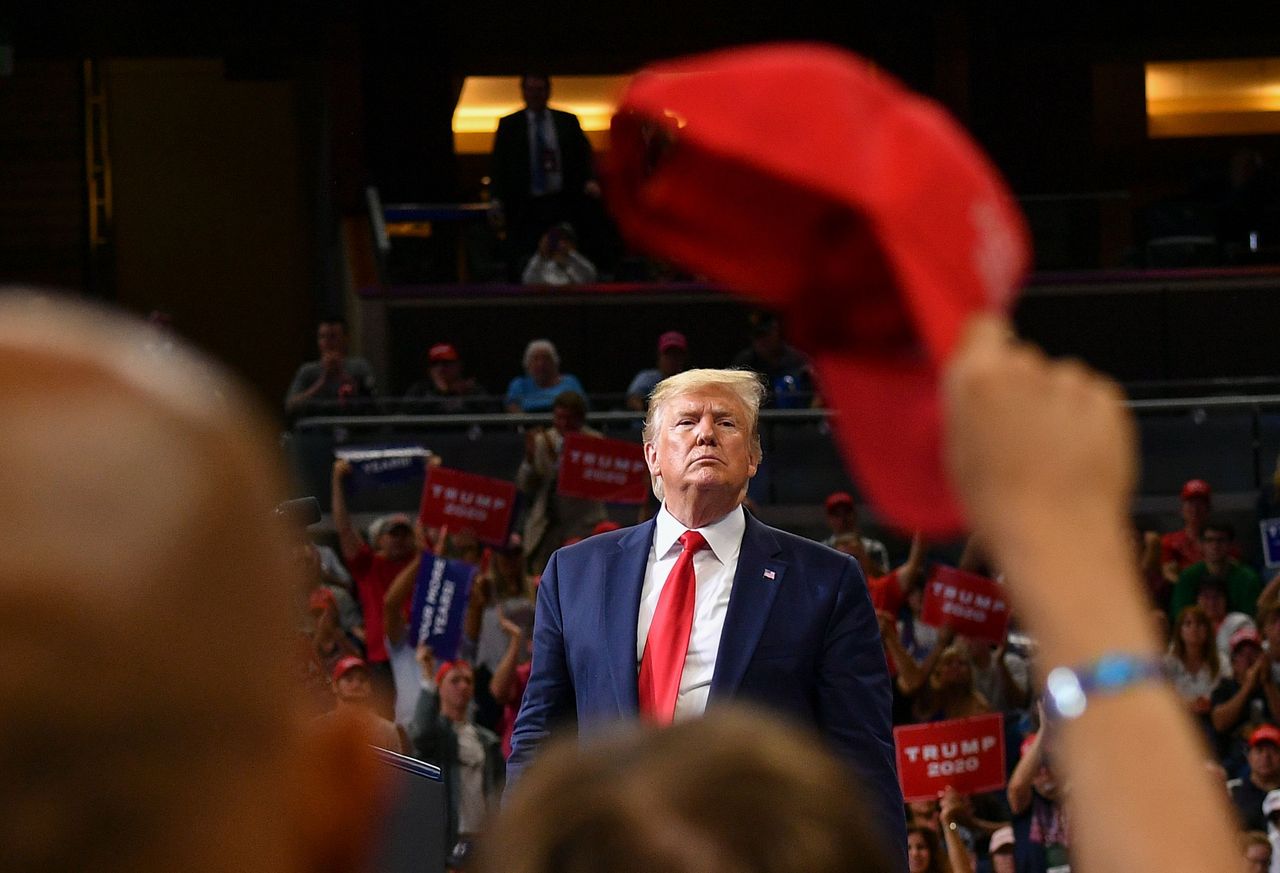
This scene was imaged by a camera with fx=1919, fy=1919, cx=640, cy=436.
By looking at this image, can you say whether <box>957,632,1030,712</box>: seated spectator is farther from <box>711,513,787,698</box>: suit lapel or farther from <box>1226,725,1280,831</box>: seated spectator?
<box>711,513,787,698</box>: suit lapel

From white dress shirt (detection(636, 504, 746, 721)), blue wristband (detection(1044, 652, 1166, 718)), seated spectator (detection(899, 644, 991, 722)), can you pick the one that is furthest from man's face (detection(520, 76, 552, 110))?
blue wristband (detection(1044, 652, 1166, 718))

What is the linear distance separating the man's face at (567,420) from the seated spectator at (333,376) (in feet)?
5.59

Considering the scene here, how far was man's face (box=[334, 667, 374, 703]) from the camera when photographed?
6676 mm

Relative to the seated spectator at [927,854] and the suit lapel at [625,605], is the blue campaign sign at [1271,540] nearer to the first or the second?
the seated spectator at [927,854]

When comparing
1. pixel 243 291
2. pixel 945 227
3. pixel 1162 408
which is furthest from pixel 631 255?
pixel 945 227

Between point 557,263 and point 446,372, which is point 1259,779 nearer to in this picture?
point 446,372

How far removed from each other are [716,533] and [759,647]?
303 mm

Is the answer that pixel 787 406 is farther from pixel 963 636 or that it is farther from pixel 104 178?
pixel 104 178

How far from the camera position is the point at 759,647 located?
11.3ft

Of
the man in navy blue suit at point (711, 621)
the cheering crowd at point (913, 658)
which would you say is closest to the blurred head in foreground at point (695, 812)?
the man in navy blue suit at point (711, 621)

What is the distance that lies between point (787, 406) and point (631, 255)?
11.5 ft

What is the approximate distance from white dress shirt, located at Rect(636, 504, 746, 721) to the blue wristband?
261cm

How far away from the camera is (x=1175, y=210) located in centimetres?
1428

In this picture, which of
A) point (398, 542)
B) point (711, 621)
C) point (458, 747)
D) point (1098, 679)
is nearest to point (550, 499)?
point (398, 542)
